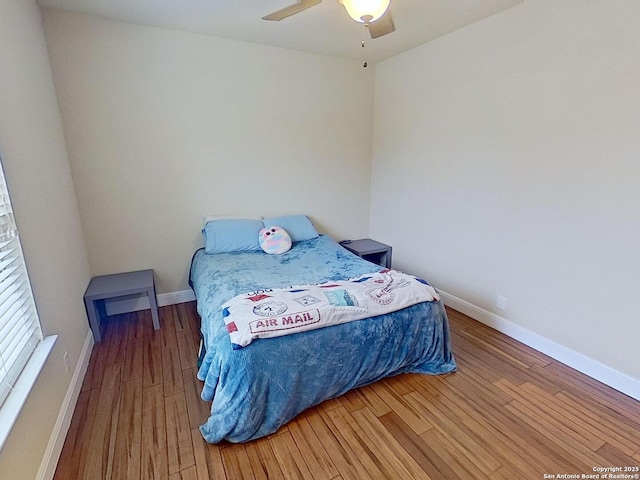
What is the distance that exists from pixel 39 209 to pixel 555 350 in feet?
11.4

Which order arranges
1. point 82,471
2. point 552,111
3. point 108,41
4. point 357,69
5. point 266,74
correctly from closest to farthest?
point 82,471, point 552,111, point 108,41, point 266,74, point 357,69

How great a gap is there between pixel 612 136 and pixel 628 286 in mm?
905

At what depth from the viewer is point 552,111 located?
2246 mm

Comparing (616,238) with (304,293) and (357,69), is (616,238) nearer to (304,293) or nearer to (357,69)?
(304,293)

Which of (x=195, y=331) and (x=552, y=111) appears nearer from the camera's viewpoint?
(x=552, y=111)

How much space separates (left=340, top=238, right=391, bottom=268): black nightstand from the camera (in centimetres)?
368

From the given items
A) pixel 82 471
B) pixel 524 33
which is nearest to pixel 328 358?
pixel 82 471

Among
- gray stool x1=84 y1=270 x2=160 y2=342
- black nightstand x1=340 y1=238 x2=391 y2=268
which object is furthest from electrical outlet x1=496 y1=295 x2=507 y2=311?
gray stool x1=84 y1=270 x2=160 y2=342

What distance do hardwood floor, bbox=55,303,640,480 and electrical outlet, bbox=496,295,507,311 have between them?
0.44m

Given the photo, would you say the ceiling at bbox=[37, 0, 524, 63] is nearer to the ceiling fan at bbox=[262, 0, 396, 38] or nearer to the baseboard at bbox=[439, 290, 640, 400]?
the ceiling fan at bbox=[262, 0, 396, 38]

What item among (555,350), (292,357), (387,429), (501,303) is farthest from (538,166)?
(292,357)

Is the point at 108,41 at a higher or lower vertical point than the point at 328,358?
higher

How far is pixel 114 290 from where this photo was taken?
2.65m

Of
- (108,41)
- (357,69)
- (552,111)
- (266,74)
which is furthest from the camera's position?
(357,69)
